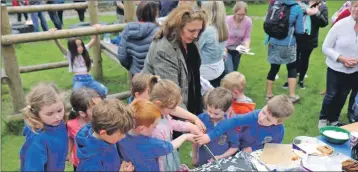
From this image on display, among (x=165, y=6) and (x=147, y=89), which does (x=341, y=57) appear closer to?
(x=147, y=89)

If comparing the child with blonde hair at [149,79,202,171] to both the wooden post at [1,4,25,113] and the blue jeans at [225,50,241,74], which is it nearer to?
the wooden post at [1,4,25,113]

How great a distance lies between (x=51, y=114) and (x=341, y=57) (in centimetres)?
284

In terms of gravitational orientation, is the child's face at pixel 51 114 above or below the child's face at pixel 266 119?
above

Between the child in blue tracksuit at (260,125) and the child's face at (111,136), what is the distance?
661 millimetres

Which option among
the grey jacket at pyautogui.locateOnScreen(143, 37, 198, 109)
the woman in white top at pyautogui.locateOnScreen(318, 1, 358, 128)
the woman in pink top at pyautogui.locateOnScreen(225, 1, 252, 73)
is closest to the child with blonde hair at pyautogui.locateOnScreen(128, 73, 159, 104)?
the grey jacket at pyautogui.locateOnScreen(143, 37, 198, 109)

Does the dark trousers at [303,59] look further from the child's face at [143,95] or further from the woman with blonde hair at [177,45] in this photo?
the child's face at [143,95]

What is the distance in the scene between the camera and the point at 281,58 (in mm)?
4672

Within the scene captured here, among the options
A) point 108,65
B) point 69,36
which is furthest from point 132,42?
point 108,65

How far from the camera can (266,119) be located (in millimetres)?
2541

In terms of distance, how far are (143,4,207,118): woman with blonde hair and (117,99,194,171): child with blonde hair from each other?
596 millimetres

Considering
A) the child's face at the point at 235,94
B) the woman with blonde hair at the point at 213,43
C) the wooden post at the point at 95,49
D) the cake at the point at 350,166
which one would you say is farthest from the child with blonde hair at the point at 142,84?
the wooden post at the point at 95,49

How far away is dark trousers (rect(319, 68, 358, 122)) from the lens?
386cm

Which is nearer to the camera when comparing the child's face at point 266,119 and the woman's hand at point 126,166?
the woman's hand at point 126,166

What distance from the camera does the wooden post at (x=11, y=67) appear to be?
13.2 ft
